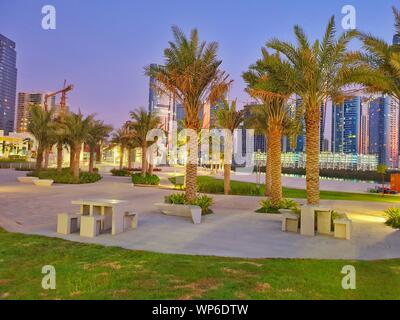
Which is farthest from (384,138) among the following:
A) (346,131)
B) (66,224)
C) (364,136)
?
(66,224)

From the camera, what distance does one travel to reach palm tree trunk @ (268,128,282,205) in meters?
14.7

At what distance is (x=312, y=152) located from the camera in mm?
11797

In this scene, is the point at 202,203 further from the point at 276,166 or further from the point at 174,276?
the point at 174,276

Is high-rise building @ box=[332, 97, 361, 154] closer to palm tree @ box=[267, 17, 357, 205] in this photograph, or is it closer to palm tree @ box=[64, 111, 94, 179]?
palm tree @ box=[64, 111, 94, 179]

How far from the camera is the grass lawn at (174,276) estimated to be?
4957 mm

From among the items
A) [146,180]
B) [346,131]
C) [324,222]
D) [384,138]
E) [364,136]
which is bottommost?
[324,222]

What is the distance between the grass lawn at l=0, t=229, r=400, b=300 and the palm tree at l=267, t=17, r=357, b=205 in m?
5.14

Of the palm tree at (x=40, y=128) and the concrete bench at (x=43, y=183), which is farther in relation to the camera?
the palm tree at (x=40, y=128)

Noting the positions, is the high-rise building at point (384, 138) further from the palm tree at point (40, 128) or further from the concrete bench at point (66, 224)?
the concrete bench at point (66, 224)

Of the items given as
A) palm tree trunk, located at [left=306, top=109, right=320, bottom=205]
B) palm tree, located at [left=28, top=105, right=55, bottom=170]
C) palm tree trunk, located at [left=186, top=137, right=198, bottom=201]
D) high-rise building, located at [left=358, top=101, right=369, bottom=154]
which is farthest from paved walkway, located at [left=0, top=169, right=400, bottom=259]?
high-rise building, located at [left=358, top=101, right=369, bottom=154]

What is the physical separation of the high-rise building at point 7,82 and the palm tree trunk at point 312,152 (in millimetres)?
199878

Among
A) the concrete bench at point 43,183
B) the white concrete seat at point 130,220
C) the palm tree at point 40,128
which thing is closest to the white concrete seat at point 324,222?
the white concrete seat at point 130,220

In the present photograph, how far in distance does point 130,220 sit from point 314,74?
25.9ft
